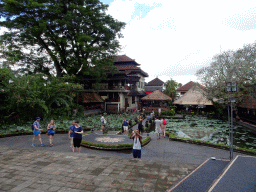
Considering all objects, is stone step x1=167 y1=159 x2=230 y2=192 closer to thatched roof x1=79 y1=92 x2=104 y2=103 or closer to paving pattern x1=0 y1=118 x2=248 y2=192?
paving pattern x1=0 y1=118 x2=248 y2=192

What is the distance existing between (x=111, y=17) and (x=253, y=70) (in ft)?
62.4

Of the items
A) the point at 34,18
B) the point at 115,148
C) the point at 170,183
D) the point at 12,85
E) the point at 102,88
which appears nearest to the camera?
the point at 170,183

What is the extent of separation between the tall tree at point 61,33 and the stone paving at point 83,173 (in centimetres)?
1612

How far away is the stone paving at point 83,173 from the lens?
4.77m

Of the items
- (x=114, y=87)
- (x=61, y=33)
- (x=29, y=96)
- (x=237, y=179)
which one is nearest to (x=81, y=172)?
(x=237, y=179)

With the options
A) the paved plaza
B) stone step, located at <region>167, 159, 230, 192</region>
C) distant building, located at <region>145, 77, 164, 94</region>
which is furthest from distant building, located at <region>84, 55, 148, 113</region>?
stone step, located at <region>167, 159, 230, 192</region>

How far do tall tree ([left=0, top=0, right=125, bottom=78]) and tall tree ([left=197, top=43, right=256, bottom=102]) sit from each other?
555 inches

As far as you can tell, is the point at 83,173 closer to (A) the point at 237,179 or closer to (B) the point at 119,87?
(A) the point at 237,179

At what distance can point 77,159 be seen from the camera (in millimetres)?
7000

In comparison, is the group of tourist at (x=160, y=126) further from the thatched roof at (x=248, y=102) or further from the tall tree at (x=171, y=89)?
the tall tree at (x=171, y=89)

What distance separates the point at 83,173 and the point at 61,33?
21530 millimetres

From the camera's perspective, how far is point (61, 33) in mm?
22391

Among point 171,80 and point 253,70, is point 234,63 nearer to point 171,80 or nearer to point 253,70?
point 253,70

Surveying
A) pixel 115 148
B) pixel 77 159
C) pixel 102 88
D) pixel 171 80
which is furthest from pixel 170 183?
pixel 171 80
